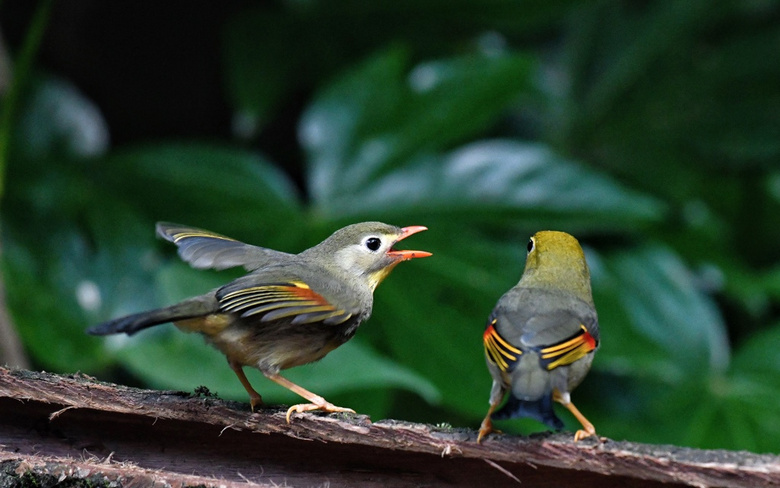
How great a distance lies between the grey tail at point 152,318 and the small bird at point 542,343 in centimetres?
63

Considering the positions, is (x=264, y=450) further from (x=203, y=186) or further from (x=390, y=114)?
(x=390, y=114)

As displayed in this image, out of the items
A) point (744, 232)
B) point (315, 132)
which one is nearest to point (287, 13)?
point (315, 132)

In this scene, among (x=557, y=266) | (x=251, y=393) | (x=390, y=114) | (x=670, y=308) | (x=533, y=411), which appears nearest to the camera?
(x=533, y=411)

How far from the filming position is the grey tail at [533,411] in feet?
5.05

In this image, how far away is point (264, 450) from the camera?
1767mm

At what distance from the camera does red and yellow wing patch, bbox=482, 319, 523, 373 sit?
5.63ft

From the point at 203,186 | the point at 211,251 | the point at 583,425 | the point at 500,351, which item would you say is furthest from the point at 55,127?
the point at 583,425

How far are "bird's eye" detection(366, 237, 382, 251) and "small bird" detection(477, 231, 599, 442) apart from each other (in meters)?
0.39

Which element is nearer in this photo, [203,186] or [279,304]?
[279,304]

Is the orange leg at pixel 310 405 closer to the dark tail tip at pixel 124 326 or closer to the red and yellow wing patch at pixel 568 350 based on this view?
the dark tail tip at pixel 124 326

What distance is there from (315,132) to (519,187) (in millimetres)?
991

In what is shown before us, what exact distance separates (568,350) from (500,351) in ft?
0.48

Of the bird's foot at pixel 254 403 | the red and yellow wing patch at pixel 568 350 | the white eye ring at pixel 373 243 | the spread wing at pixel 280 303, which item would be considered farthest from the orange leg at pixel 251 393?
the red and yellow wing patch at pixel 568 350

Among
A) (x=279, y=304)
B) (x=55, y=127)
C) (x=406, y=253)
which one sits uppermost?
(x=55, y=127)
